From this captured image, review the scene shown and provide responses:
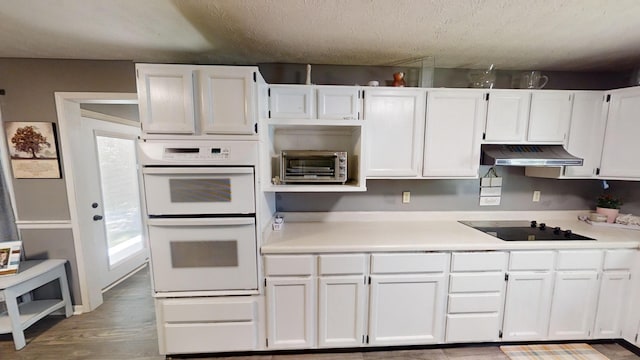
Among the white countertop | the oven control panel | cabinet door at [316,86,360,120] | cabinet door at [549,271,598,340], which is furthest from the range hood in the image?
the oven control panel

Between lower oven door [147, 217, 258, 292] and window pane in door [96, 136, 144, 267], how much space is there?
171 centimetres

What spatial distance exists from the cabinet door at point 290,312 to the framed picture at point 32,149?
Result: 7.89 feet

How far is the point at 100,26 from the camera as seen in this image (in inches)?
65.9

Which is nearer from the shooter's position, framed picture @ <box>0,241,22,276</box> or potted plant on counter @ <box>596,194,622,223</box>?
framed picture @ <box>0,241,22,276</box>

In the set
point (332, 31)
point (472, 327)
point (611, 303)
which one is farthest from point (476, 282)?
point (332, 31)

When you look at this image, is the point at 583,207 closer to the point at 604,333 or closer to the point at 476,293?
the point at 604,333

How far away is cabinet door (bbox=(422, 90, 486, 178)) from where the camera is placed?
2.12m

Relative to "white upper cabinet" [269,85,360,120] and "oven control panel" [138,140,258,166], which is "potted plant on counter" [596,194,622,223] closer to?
"white upper cabinet" [269,85,360,120]

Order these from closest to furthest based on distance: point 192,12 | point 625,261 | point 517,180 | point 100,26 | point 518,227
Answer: point 192,12 < point 100,26 < point 625,261 < point 518,227 < point 517,180

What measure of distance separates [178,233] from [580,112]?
355cm

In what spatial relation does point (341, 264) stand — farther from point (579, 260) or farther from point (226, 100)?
point (579, 260)

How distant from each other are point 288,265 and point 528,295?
1.97m

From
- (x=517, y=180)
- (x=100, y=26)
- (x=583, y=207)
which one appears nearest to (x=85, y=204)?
(x=100, y=26)

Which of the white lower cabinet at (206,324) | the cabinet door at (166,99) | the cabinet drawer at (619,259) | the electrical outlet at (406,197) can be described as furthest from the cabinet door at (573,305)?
the cabinet door at (166,99)
